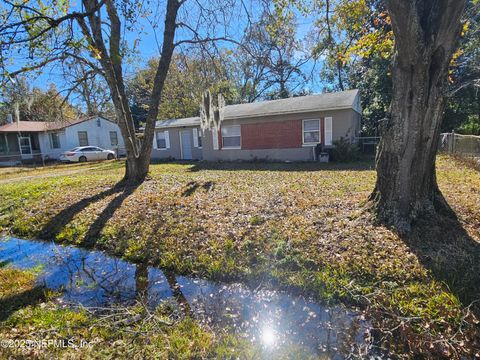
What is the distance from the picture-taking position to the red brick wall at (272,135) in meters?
14.1

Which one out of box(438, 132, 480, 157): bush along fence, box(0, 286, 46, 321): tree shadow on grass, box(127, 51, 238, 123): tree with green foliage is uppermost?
box(127, 51, 238, 123): tree with green foliage

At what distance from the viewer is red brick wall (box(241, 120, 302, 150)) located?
14.1 metres

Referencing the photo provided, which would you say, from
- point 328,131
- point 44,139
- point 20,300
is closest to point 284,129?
point 328,131

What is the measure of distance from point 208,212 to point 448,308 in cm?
424

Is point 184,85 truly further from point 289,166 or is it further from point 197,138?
point 289,166

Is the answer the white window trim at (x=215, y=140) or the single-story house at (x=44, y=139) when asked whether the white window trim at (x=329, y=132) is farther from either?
the single-story house at (x=44, y=139)

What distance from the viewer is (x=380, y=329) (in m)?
2.72

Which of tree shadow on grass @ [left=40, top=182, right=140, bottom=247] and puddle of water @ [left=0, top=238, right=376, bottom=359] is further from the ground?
tree shadow on grass @ [left=40, top=182, right=140, bottom=247]

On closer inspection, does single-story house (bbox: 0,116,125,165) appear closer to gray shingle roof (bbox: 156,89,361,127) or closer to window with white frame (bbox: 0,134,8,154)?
window with white frame (bbox: 0,134,8,154)

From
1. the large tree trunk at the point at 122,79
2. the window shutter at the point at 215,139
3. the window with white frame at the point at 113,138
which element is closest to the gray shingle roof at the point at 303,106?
the window shutter at the point at 215,139

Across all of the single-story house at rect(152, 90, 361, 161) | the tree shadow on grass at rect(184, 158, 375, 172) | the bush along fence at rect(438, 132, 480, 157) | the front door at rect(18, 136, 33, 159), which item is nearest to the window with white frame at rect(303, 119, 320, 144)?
the single-story house at rect(152, 90, 361, 161)

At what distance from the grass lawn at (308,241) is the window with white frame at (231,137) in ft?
26.4

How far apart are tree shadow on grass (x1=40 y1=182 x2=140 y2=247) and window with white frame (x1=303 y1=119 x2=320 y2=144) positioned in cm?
892

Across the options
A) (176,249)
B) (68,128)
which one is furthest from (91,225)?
(68,128)
